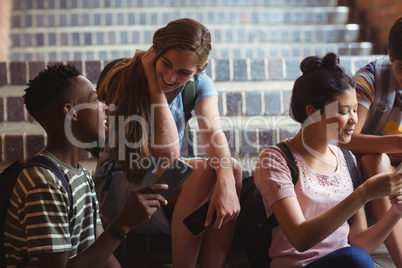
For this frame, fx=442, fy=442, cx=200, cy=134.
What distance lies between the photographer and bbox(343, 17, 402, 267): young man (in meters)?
1.56

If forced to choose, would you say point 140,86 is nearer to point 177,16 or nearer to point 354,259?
point 354,259

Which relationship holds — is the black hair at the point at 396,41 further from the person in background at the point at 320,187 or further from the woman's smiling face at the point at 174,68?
the woman's smiling face at the point at 174,68

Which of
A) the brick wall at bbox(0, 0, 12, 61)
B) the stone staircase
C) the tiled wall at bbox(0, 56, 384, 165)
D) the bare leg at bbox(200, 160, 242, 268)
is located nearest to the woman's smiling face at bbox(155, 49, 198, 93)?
the bare leg at bbox(200, 160, 242, 268)

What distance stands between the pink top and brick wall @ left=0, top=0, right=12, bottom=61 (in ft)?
8.44

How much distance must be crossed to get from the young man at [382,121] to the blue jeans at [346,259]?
33 cm

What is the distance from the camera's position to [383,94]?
172 centimetres

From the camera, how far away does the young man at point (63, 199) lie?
1.02m

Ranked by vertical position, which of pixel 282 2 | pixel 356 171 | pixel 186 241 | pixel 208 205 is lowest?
pixel 186 241

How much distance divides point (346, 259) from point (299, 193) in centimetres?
22

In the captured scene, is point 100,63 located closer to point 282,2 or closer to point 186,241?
point 186,241

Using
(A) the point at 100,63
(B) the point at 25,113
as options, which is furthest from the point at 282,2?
(B) the point at 25,113

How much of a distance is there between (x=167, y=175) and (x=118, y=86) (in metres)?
0.52

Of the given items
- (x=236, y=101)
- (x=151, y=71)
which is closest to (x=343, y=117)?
(x=151, y=71)

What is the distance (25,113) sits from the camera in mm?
2211
